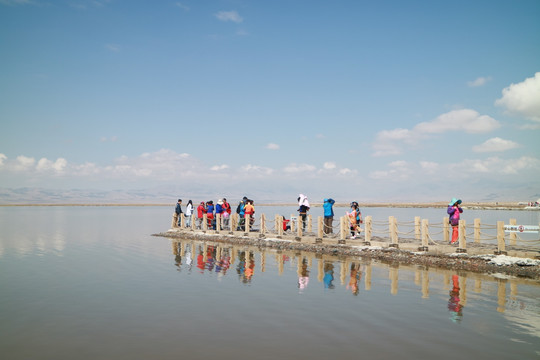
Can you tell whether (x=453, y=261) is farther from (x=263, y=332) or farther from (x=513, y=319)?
(x=263, y=332)

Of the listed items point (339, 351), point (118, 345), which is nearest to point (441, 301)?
point (339, 351)

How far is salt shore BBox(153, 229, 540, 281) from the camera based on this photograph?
54.0ft

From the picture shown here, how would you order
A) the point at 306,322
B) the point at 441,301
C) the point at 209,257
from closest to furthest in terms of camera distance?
the point at 306,322, the point at 441,301, the point at 209,257

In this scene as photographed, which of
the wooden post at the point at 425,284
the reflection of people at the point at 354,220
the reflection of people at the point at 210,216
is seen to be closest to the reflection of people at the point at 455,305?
the wooden post at the point at 425,284

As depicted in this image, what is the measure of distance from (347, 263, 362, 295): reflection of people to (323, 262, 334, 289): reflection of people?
30.8 inches

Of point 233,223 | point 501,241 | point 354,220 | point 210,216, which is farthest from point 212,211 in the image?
point 501,241

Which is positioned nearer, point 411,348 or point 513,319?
point 411,348

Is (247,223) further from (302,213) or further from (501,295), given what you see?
(501,295)

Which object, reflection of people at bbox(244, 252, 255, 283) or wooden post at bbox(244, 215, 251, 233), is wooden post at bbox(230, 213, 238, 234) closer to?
wooden post at bbox(244, 215, 251, 233)

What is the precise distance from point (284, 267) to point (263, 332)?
949 centimetres

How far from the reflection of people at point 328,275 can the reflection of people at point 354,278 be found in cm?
78

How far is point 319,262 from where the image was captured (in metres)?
20.4

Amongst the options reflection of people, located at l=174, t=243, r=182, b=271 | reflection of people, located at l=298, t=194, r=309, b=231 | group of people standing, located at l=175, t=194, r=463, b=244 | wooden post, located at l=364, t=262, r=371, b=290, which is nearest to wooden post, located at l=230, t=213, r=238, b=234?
group of people standing, located at l=175, t=194, r=463, b=244

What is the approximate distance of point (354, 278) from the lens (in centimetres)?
1625
